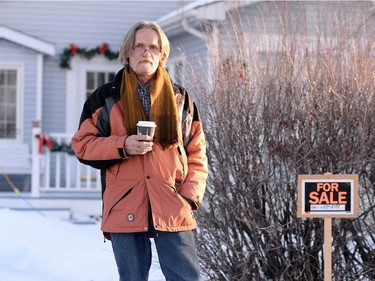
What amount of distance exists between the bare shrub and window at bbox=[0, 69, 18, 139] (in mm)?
9408

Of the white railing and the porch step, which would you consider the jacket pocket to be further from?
the white railing

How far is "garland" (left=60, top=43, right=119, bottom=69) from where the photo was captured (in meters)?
16.0

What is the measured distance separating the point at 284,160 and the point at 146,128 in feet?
8.10

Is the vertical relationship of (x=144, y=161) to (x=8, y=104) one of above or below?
below

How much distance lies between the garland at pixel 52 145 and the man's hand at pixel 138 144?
9418 mm

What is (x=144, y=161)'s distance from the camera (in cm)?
456

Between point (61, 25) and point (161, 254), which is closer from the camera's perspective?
point (161, 254)

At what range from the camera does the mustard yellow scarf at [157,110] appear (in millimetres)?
4559

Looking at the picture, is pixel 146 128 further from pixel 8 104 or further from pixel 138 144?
pixel 8 104

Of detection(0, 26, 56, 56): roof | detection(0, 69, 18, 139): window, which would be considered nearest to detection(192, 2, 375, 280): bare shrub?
detection(0, 26, 56, 56): roof

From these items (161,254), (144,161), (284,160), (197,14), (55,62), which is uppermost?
(197,14)

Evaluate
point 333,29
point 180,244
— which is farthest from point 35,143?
point 180,244

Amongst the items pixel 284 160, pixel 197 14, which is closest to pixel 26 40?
pixel 197 14

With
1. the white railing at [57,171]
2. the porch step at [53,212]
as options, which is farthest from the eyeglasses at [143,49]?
the white railing at [57,171]
